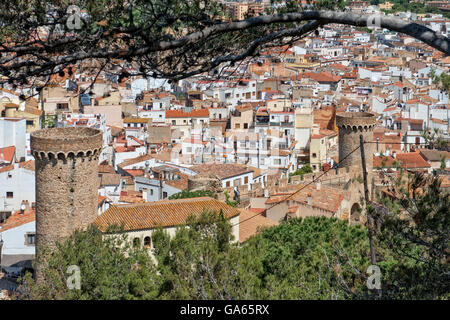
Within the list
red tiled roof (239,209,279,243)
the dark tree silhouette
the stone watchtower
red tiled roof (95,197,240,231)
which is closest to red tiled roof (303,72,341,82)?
red tiled roof (239,209,279,243)

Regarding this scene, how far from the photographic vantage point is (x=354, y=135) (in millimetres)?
24000

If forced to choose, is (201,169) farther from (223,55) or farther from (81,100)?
(223,55)

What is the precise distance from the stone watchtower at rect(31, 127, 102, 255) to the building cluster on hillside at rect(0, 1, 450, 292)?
0.81 meters

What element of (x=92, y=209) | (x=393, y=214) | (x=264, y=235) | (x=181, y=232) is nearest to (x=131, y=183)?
(x=92, y=209)

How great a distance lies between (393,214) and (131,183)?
21.4 metres

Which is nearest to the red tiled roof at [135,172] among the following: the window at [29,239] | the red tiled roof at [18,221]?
the red tiled roof at [18,221]

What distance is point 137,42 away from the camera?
5.82 metres

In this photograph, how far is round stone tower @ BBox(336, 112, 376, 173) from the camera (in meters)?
23.8

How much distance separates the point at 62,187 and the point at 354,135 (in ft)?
38.8

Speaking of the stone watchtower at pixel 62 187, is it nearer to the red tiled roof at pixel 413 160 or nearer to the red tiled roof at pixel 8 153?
the red tiled roof at pixel 8 153

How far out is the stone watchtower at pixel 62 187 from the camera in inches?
594

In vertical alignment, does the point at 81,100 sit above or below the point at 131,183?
above

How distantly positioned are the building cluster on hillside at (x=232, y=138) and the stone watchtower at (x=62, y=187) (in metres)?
0.81

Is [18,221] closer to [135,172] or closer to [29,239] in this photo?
[29,239]
